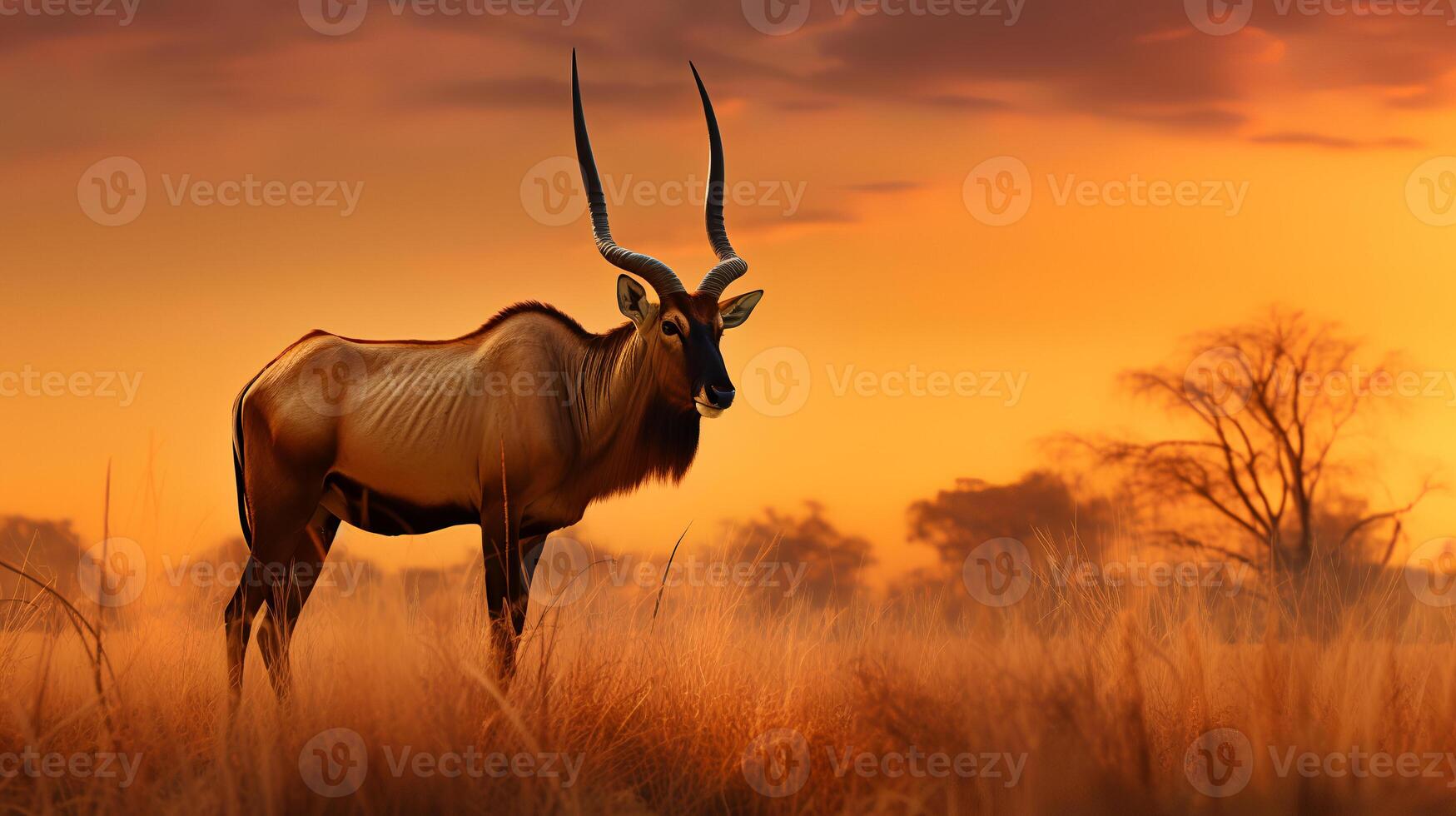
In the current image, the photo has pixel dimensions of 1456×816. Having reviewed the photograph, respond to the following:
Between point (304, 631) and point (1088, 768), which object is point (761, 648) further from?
point (304, 631)

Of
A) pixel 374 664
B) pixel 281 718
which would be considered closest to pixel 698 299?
pixel 374 664

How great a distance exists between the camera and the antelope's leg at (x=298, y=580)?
9.34 meters

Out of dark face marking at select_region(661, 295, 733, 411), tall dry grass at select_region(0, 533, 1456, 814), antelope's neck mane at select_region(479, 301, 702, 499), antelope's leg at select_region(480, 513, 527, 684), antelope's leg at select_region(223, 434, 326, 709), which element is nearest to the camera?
tall dry grass at select_region(0, 533, 1456, 814)

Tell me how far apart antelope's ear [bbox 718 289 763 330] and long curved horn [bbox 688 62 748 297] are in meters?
0.11

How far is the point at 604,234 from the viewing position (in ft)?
31.4

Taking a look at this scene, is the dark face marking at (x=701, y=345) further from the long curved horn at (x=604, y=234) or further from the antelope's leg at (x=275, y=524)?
the antelope's leg at (x=275, y=524)

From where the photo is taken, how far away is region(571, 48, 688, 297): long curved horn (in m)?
9.21

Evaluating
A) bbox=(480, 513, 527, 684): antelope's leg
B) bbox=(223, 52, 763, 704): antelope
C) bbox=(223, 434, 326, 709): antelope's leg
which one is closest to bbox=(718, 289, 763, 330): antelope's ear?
bbox=(223, 52, 763, 704): antelope

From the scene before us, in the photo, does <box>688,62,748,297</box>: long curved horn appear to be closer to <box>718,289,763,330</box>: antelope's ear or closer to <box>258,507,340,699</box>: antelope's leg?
<box>718,289,763,330</box>: antelope's ear

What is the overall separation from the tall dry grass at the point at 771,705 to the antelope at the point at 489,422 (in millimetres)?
817

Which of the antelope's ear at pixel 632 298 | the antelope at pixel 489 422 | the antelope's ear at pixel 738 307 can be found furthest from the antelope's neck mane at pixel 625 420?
the antelope's ear at pixel 738 307

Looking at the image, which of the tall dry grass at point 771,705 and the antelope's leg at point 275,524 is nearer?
the tall dry grass at point 771,705

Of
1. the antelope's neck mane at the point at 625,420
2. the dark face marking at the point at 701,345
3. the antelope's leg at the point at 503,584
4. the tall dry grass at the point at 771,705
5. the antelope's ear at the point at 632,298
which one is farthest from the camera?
the antelope's neck mane at the point at 625,420

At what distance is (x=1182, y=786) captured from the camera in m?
6.67
